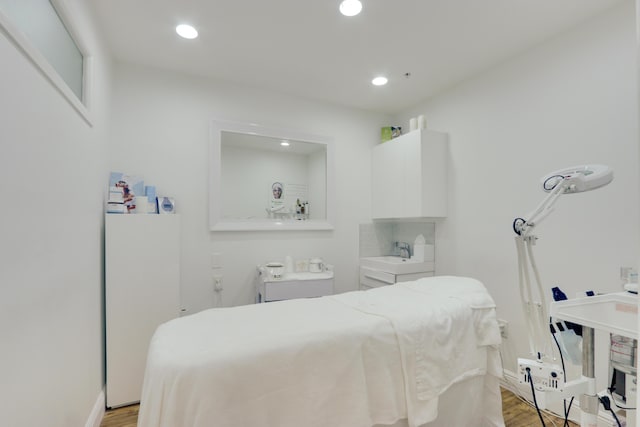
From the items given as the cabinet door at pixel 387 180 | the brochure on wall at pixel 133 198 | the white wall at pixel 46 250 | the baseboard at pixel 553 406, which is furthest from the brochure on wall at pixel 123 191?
the baseboard at pixel 553 406

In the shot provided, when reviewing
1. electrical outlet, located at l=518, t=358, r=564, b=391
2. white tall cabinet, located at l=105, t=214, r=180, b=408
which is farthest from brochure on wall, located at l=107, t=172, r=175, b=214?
electrical outlet, located at l=518, t=358, r=564, b=391

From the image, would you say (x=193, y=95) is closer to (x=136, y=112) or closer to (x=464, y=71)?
(x=136, y=112)

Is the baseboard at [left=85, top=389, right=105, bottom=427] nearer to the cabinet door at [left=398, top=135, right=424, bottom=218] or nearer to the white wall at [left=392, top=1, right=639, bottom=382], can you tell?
the cabinet door at [left=398, top=135, right=424, bottom=218]

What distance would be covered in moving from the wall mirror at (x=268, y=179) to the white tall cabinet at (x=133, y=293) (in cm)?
61

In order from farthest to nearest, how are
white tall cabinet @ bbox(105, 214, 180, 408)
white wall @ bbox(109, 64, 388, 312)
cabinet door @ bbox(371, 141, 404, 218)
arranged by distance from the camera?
cabinet door @ bbox(371, 141, 404, 218)
white wall @ bbox(109, 64, 388, 312)
white tall cabinet @ bbox(105, 214, 180, 408)

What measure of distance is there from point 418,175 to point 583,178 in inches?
67.7

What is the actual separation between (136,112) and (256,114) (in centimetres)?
101

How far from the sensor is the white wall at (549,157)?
71.4 inches

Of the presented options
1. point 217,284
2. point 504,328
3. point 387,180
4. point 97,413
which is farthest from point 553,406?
point 97,413

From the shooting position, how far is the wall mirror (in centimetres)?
282

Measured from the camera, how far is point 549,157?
2.15 meters

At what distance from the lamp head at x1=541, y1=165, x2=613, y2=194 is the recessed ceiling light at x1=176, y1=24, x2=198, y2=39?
229 cm

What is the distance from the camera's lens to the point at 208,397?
102 cm

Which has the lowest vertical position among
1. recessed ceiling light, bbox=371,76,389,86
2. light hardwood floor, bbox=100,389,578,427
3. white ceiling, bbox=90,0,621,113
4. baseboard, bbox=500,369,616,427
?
light hardwood floor, bbox=100,389,578,427
